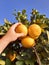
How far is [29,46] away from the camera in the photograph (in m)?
1.41

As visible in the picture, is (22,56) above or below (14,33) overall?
below

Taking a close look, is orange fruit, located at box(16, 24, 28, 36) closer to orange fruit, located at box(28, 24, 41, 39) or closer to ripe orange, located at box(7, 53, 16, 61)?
orange fruit, located at box(28, 24, 41, 39)

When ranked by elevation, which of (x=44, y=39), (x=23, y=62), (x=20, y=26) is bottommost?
(x=23, y=62)

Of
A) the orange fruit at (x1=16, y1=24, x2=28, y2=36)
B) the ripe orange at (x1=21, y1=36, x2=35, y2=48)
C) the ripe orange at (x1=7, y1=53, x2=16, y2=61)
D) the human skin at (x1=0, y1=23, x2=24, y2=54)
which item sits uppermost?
the orange fruit at (x1=16, y1=24, x2=28, y2=36)

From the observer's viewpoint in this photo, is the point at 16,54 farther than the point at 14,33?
Yes

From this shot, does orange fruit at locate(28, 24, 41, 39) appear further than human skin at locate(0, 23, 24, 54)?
Yes

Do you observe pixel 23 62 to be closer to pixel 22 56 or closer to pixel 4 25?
pixel 22 56

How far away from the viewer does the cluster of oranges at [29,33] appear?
139 centimetres

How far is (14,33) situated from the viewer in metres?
1.33

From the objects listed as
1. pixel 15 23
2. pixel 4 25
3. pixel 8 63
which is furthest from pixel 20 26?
pixel 8 63

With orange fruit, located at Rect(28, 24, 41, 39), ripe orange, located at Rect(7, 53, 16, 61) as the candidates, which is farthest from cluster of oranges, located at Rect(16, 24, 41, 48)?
ripe orange, located at Rect(7, 53, 16, 61)

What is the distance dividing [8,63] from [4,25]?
0.31 meters

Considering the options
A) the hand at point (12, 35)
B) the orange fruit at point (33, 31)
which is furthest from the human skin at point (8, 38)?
the orange fruit at point (33, 31)

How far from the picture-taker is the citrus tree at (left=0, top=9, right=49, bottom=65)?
138cm
